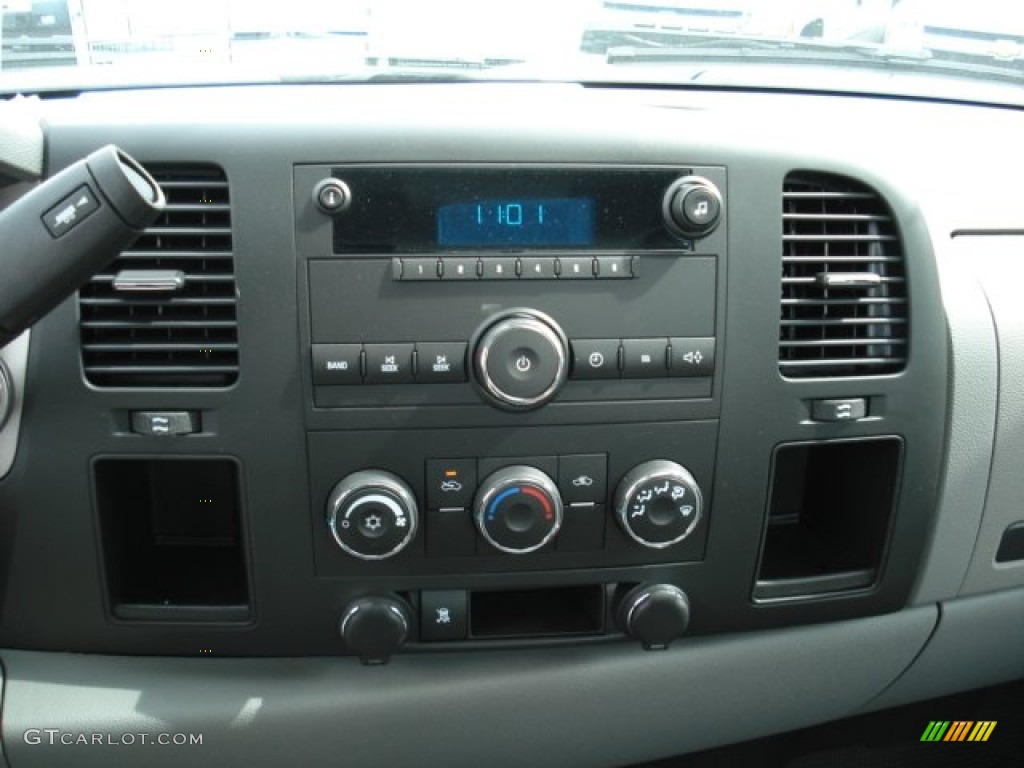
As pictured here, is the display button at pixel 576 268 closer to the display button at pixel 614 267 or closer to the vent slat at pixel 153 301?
the display button at pixel 614 267

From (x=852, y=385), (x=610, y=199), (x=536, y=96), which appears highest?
(x=536, y=96)

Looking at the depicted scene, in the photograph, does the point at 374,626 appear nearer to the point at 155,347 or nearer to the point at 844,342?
the point at 155,347

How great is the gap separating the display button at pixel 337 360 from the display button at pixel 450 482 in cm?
15

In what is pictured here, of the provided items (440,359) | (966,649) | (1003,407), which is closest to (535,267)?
(440,359)

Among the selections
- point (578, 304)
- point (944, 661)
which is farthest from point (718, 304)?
point (944, 661)

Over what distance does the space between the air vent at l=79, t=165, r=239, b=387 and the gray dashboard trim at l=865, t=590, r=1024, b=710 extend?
3.85 feet

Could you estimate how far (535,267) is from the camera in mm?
1060

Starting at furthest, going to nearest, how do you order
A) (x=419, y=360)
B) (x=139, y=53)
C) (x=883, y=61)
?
(x=883, y=61) → (x=139, y=53) → (x=419, y=360)

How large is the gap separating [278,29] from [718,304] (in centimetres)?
84

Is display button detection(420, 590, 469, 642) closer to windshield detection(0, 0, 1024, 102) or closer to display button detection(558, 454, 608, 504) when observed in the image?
display button detection(558, 454, 608, 504)

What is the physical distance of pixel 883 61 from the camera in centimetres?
166

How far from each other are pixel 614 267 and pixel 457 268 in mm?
191

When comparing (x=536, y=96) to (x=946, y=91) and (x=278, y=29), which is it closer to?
(x=278, y=29)

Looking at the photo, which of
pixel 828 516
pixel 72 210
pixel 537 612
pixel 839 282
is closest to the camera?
pixel 72 210
